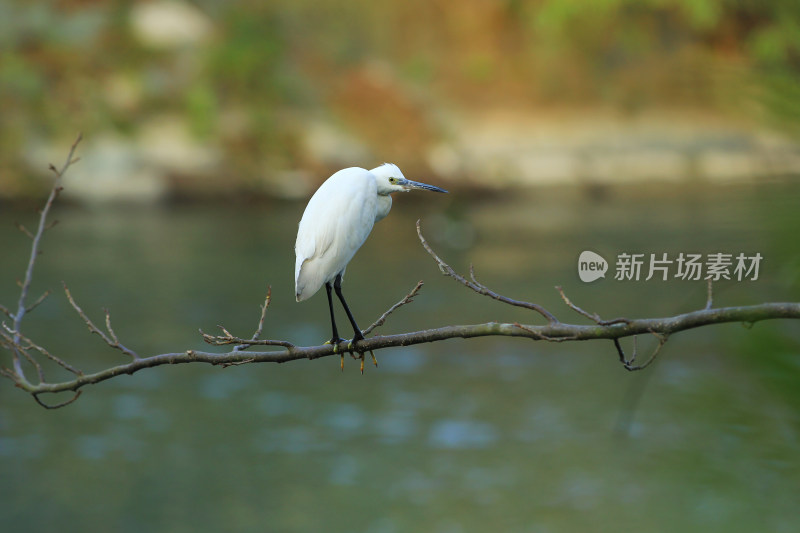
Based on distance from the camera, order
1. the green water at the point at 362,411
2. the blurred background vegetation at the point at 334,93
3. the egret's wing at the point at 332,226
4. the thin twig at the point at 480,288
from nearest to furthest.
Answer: the thin twig at the point at 480,288, the egret's wing at the point at 332,226, the green water at the point at 362,411, the blurred background vegetation at the point at 334,93

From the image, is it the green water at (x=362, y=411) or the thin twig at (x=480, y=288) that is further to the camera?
the green water at (x=362, y=411)

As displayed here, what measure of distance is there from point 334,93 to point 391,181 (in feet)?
70.4

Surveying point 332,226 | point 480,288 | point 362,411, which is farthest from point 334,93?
point 480,288

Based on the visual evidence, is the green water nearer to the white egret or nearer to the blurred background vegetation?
the white egret

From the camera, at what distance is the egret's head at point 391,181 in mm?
1114

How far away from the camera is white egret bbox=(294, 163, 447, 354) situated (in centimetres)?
108

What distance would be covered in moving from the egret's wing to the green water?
3411 millimetres

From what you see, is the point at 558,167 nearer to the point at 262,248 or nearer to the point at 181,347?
the point at 262,248

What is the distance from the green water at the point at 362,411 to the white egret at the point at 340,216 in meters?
3.41

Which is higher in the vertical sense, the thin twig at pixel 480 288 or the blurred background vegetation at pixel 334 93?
the thin twig at pixel 480 288

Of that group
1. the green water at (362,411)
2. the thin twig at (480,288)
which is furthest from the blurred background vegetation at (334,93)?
the thin twig at (480,288)

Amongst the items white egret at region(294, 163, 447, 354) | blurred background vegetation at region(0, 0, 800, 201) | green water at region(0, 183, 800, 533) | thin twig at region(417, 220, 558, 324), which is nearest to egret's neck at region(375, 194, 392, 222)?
white egret at region(294, 163, 447, 354)

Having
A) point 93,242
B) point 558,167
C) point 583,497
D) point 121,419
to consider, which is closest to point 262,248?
point 93,242

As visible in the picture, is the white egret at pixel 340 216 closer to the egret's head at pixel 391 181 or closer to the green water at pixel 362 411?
the egret's head at pixel 391 181
